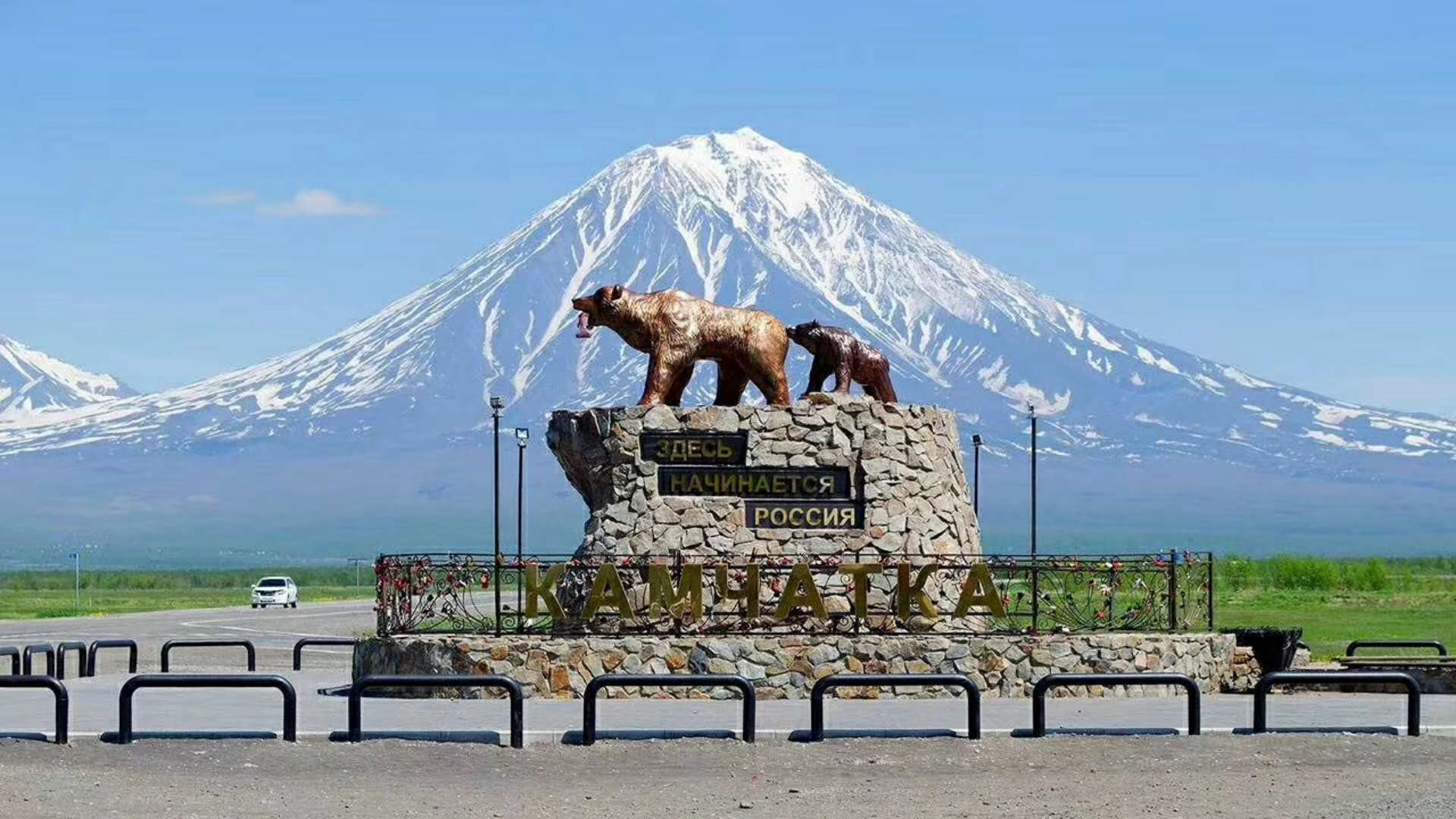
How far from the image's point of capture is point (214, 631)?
52.0m

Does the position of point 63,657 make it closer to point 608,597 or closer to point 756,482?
point 608,597

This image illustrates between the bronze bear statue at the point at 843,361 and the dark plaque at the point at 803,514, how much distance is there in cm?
273

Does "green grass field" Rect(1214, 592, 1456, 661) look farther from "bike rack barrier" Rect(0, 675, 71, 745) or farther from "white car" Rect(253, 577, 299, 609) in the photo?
"white car" Rect(253, 577, 299, 609)

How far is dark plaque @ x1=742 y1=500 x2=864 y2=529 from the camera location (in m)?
27.5

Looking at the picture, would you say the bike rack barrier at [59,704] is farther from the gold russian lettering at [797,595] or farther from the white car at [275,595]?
the white car at [275,595]

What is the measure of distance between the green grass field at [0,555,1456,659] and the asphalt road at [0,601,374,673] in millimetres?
6847

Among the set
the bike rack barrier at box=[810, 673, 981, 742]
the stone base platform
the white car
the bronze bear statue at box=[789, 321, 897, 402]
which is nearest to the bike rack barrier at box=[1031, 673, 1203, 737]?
A: the bike rack barrier at box=[810, 673, 981, 742]

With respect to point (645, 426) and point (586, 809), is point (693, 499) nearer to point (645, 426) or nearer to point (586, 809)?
point (645, 426)

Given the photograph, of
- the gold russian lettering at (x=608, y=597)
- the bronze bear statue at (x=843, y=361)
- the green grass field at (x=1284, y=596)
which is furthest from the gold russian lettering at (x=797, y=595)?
the green grass field at (x=1284, y=596)

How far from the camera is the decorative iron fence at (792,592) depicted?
1014 inches

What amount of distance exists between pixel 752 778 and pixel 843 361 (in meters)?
12.5

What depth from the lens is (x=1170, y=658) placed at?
2627cm

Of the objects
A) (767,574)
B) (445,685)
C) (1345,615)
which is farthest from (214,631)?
(445,685)

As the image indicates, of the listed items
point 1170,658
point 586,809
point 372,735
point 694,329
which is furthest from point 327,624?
point 586,809
